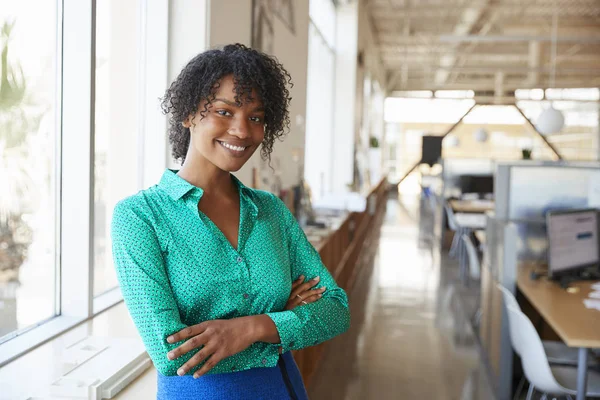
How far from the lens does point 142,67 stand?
2.99 meters

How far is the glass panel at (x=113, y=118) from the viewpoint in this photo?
2730mm

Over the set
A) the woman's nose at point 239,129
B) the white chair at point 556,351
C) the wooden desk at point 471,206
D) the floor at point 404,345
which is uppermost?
the woman's nose at point 239,129

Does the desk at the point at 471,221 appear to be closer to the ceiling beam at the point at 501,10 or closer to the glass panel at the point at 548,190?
the glass panel at the point at 548,190

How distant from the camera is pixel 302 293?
1556 mm

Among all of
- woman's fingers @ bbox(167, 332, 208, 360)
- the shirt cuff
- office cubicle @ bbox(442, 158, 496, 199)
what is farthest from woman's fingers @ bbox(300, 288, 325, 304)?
office cubicle @ bbox(442, 158, 496, 199)

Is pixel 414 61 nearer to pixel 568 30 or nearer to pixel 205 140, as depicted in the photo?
pixel 568 30

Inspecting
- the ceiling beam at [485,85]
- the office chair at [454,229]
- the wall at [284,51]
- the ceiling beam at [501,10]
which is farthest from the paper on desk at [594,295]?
the ceiling beam at [485,85]

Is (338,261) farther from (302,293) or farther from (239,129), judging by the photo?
(239,129)

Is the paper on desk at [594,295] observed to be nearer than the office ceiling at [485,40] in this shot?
Yes

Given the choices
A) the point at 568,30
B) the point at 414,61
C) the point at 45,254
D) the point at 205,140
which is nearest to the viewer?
the point at 205,140

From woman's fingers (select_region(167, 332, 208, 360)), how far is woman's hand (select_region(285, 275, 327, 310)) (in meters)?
0.32

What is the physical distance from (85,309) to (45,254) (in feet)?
0.93

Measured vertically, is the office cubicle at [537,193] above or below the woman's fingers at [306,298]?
above

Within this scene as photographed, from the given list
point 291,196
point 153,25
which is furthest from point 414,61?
point 153,25
